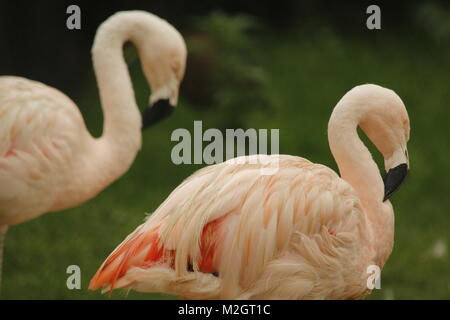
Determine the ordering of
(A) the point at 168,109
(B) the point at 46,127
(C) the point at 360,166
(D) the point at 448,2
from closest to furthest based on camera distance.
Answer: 1. (C) the point at 360,166
2. (B) the point at 46,127
3. (A) the point at 168,109
4. (D) the point at 448,2

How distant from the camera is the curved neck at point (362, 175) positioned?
3.90 meters

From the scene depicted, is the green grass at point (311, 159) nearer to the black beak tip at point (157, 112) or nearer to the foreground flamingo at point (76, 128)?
the foreground flamingo at point (76, 128)

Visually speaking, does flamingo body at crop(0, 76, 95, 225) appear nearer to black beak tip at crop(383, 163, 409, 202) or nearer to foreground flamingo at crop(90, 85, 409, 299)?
foreground flamingo at crop(90, 85, 409, 299)

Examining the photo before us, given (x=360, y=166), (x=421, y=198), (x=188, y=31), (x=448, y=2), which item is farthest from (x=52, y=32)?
(x=360, y=166)

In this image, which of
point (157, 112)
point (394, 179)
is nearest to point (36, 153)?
point (157, 112)

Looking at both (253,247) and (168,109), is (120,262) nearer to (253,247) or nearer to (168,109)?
(253,247)

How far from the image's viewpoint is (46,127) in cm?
459

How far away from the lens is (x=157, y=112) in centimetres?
526

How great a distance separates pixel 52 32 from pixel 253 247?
6707 mm

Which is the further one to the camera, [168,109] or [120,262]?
[168,109]

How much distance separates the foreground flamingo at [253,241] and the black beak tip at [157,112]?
58.9 inches

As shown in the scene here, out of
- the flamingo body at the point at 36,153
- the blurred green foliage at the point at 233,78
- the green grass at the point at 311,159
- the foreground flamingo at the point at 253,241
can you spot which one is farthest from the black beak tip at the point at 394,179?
the blurred green foliage at the point at 233,78

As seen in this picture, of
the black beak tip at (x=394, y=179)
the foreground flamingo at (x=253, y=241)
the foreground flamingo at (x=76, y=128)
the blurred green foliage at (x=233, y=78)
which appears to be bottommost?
the foreground flamingo at (x=253, y=241)

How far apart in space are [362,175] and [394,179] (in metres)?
0.16
